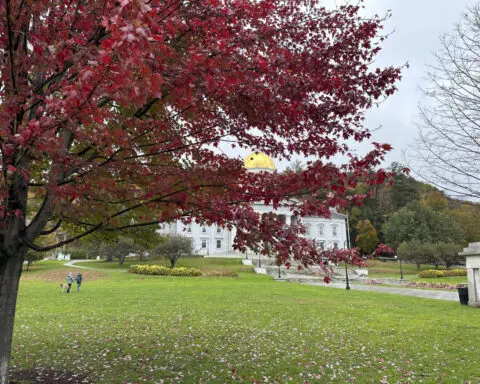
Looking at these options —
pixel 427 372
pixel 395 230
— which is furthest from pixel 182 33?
pixel 395 230

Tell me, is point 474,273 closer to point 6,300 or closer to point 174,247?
point 6,300

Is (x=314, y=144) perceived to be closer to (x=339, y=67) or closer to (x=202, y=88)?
(x=339, y=67)

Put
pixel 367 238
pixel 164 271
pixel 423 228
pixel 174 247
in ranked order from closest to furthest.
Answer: pixel 164 271 < pixel 174 247 < pixel 423 228 < pixel 367 238

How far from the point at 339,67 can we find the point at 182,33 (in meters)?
2.30

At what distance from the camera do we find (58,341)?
360 inches

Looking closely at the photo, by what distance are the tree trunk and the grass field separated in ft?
6.42

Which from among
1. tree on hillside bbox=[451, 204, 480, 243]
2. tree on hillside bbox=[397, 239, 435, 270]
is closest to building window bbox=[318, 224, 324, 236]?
tree on hillside bbox=[451, 204, 480, 243]

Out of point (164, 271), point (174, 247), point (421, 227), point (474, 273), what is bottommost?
point (164, 271)

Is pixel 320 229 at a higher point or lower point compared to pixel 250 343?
higher

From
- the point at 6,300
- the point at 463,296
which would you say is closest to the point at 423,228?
the point at 463,296

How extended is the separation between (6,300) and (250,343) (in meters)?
6.03

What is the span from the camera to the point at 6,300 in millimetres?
4652

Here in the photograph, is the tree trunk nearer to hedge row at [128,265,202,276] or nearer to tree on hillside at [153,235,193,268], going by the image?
hedge row at [128,265,202,276]

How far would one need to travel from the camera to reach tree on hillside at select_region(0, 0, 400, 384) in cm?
335
